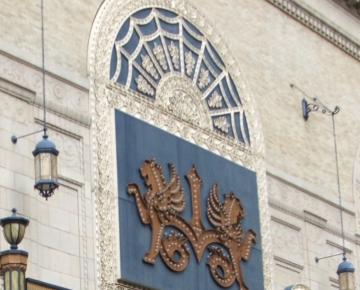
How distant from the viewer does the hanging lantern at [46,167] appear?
1908 centimetres

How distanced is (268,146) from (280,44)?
2.32 meters

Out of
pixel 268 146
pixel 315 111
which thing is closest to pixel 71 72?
pixel 268 146

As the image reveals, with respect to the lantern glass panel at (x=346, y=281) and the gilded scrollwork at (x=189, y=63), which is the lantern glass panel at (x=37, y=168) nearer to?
the gilded scrollwork at (x=189, y=63)

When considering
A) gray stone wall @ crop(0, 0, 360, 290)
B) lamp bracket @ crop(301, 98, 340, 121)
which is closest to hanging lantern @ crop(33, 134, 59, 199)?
gray stone wall @ crop(0, 0, 360, 290)

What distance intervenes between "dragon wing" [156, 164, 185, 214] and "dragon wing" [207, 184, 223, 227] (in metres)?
0.73

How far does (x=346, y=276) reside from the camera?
24875 mm

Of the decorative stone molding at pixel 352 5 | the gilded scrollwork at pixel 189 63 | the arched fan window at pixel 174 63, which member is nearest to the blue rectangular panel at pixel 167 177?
the arched fan window at pixel 174 63

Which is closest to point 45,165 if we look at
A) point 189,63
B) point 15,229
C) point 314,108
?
point 15,229

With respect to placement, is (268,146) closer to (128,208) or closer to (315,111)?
(315,111)

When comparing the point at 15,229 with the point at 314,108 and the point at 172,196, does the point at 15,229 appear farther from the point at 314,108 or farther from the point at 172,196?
the point at 314,108

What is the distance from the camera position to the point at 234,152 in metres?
24.6

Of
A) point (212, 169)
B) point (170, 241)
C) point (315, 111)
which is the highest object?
point (315, 111)

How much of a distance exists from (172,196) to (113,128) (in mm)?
1524

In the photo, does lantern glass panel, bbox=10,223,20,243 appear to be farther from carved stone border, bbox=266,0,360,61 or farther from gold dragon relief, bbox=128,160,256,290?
carved stone border, bbox=266,0,360,61
